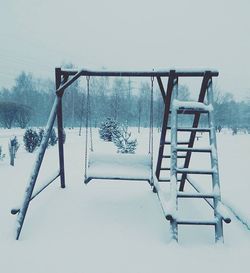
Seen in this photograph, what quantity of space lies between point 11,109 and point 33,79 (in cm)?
3376

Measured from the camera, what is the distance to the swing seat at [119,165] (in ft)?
14.8

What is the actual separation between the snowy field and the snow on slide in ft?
1.97

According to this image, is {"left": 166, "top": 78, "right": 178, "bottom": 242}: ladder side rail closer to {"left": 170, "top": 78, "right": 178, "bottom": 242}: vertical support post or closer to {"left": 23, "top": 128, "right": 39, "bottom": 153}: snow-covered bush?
{"left": 170, "top": 78, "right": 178, "bottom": 242}: vertical support post

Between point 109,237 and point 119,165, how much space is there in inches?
65.0

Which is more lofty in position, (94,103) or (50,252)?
(94,103)

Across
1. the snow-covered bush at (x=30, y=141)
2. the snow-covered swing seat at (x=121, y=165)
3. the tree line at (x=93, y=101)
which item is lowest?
the snow-covered bush at (x=30, y=141)

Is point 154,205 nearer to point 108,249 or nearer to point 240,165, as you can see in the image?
point 108,249

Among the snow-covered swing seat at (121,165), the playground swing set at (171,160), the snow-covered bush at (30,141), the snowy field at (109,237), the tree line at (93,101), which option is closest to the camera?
the snowy field at (109,237)

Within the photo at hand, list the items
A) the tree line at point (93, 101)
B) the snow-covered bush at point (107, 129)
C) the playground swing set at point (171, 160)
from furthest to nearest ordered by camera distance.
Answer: the tree line at point (93, 101)
the snow-covered bush at point (107, 129)
the playground swing set at point (171, 160)

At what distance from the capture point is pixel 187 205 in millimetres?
4645

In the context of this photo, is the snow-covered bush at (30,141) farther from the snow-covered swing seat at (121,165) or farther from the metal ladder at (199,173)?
the metal ladder at (199,173)

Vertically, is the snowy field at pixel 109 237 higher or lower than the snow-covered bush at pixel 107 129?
lower

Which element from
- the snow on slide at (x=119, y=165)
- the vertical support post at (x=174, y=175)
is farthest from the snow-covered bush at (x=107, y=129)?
the vertical support post at (x=174, y=175)

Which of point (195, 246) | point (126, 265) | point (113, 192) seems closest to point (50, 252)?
point (126, 265)
